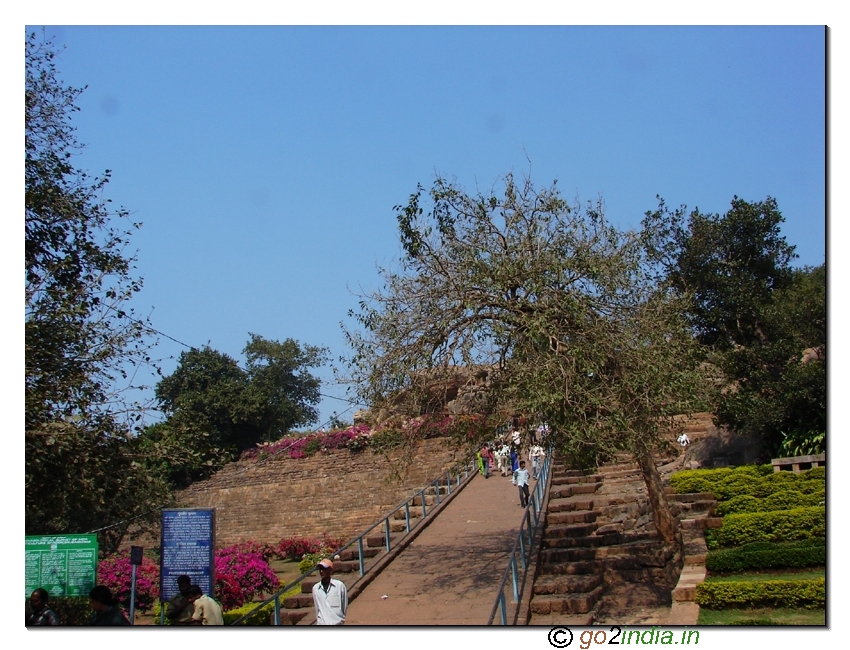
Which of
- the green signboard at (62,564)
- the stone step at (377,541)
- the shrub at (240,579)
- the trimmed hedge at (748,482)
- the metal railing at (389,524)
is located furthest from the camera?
the shrub at (240,579)

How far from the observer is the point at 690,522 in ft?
46.4

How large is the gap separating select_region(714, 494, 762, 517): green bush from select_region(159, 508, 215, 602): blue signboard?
9041 mm

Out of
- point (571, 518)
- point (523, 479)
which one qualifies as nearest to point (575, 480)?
point (523, 479)

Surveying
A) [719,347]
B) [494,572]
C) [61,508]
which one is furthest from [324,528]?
[61,508]

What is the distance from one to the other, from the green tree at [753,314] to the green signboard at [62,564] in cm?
1242

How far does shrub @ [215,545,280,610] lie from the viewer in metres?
17.1

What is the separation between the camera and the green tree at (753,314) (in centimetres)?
1812

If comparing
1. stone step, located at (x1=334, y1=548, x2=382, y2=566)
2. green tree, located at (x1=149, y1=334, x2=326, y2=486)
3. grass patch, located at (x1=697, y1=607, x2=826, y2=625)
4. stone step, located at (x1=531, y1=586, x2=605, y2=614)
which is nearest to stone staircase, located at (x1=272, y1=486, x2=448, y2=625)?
stone step, located at (x1=334, y1=548, x2=382, y2=566)

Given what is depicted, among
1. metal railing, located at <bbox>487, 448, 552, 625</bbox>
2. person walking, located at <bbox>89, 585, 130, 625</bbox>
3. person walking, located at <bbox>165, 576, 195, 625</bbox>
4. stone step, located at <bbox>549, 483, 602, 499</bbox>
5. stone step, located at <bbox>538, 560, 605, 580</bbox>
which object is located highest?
person walking, located at <bbox>89, 585, 130, 625</bbox>

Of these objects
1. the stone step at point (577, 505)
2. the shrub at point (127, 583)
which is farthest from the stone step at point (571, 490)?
the shrub at point (127, 583)

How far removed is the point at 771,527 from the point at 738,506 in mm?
1969

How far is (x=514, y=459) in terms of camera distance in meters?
20.5

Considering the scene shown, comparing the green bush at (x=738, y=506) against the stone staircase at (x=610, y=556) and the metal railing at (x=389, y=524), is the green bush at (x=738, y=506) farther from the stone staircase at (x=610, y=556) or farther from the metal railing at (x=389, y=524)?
the metal railing at (x=389, y=524)

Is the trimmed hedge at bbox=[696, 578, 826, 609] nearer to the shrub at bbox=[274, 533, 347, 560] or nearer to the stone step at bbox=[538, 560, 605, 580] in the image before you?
the stone step at bbox=[538, 560, 605, 580]
